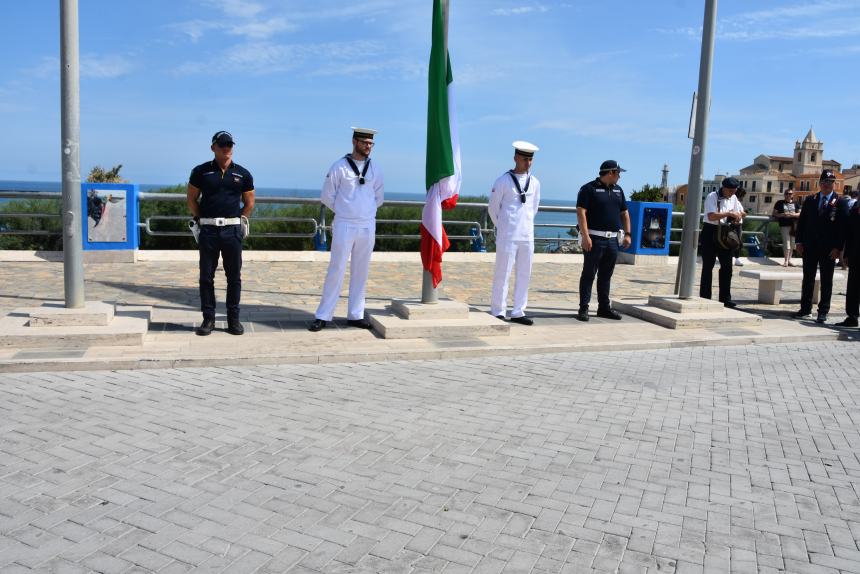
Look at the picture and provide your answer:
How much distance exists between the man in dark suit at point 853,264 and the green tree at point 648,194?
17.8 meters

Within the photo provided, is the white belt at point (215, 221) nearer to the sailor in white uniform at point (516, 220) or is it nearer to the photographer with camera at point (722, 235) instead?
the sailor in white uniform at point (516, 220)

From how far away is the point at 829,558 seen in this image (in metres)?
3.83

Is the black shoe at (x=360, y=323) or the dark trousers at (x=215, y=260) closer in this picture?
the dark trousers at (x=215, y=260)

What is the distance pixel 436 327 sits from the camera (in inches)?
331

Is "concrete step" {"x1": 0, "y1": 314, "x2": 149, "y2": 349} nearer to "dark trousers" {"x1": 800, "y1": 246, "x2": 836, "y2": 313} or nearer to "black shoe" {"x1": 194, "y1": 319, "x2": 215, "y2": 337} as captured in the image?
"black shoe" {"x1": 194, "y1": 319, "x2": 215, "y2": 337}

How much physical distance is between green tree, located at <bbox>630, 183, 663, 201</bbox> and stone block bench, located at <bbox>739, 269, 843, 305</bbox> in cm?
1627

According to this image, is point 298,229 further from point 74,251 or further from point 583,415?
point 583,415

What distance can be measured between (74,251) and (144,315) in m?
1.22

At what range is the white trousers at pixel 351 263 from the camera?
8.60m

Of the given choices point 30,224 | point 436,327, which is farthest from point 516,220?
point 30,224

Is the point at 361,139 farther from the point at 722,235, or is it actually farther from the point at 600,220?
the point at 722,235

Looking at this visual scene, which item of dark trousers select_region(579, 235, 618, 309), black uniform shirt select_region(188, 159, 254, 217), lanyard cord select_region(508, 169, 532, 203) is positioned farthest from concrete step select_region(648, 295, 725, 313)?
black uniform shirt select_region(188, 159, 254, 217)

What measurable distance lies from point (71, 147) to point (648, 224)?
12.3 m

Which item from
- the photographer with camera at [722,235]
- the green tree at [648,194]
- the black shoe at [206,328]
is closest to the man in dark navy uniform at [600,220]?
the photographer with camera at [722,235]
